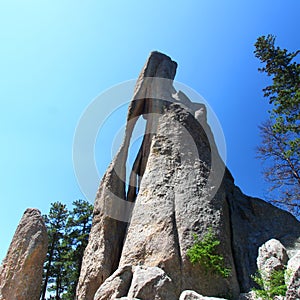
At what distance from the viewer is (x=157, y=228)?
12625 millimetres

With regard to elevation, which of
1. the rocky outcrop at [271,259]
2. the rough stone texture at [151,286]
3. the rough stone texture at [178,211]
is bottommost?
the rough stone texture at [151,286]

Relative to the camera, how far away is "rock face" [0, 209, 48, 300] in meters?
12.2

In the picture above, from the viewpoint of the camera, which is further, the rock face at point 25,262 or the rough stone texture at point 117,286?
the rock face at point 25,262

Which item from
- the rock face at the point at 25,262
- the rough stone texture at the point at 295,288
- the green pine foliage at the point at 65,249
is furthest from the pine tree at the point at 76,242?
the rough stone texture at the point at 295,288

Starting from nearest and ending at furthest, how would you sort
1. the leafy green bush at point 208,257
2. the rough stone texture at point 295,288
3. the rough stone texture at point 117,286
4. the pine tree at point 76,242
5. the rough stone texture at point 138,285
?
the rough stone texture at point 295,288, the rough stone texture at point 138,285, the rough stone texture at point 117,286, the leafy green bush at point 208,257, the pine tree at point 76,242

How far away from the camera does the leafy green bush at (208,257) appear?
11.3 meters

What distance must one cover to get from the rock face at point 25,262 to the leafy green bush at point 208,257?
6.28m

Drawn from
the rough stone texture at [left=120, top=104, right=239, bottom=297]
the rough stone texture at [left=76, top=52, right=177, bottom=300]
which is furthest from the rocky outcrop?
the rough stone texture at [left=76, top=52, right=177, bottom=300]

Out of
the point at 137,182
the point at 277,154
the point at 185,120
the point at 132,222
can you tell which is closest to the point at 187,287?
the point at 132,222

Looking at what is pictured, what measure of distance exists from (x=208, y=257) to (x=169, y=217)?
224 cm

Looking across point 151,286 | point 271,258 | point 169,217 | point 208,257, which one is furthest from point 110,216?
point 271,258

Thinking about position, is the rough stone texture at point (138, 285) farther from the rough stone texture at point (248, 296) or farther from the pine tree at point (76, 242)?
the pine tree at point (76, 242)

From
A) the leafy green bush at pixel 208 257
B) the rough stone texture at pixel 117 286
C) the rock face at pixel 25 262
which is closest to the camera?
the rough stone texture at pixel 117 286

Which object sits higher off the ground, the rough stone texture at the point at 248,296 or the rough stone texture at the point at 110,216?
the rough stone texture at the point at 110,216
